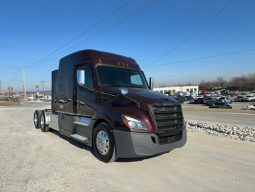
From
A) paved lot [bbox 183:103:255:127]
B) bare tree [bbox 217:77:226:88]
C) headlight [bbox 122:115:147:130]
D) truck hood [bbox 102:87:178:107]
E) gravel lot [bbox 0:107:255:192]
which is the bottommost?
paved lot [bbox 183:103:255:127]

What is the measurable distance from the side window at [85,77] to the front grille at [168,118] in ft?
6.71

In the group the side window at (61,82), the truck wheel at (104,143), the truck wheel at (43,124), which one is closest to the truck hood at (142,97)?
the truck wheel at (104,143)

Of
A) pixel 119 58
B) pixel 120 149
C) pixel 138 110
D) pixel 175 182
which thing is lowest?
pixel 175 182

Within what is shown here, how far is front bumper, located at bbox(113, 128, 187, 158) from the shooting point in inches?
248

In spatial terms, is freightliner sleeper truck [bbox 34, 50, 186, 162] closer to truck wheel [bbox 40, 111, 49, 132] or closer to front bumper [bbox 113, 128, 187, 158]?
front bumper [bbox 113, 128, 187, 158]

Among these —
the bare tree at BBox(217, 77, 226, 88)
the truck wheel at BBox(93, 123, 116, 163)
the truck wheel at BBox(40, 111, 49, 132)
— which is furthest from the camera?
the bare tree at BBox(217, 77, 226, 88)

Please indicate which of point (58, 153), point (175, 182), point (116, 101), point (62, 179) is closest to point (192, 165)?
point (175, 182)

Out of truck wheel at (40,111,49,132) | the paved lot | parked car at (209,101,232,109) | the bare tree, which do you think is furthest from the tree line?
truck wheel at (40,111,49,132)

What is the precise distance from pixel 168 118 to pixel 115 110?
1.24 m

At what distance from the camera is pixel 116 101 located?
6832mm

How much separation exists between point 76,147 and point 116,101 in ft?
8.80

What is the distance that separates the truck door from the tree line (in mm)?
141962

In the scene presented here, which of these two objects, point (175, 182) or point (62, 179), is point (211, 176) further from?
point (62, 179)

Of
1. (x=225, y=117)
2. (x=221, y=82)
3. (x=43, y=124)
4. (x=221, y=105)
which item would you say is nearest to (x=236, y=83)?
(x=221, y=82)
